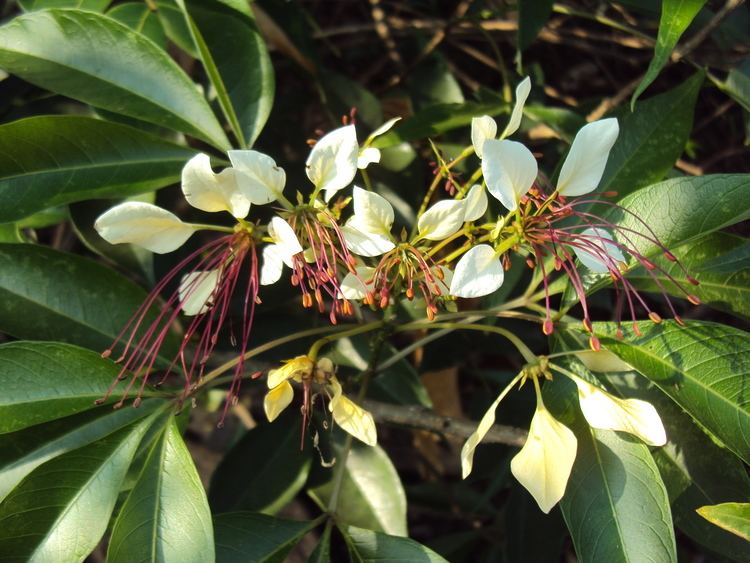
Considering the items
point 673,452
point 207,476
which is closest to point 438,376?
point 207,476

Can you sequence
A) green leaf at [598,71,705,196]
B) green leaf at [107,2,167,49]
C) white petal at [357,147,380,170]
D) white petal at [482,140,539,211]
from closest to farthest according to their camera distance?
1. white petal at [482,140,539,211]
2. white petal at [357,147,380,170]
3. green leaf at [598,71,705,196]
4. green leaf at [107,2,167,49]

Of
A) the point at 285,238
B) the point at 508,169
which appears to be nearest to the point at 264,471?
the point at 285,238

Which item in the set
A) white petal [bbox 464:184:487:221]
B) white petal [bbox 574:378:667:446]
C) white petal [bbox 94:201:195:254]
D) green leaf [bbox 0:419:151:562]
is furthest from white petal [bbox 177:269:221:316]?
white petal [bbox 574:378:667:446]

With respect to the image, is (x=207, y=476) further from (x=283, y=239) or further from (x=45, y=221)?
(x=283, y=239)

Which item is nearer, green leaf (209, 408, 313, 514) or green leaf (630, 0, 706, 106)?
green leaf (630, 0, 706, 106)

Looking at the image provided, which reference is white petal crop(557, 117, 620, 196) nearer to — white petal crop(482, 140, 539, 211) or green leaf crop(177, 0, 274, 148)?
white petal crop(482, 140, 539, 211)

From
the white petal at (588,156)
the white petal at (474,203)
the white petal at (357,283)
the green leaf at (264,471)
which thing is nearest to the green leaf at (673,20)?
the white petal at (588,156)

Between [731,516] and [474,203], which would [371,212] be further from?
[731,516]
